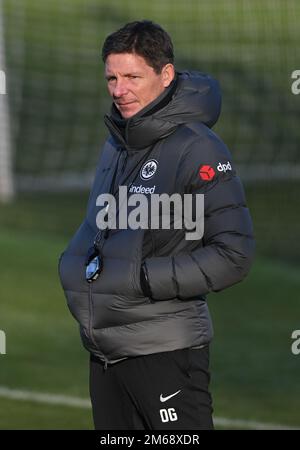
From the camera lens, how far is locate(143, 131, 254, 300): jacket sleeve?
3.85 m

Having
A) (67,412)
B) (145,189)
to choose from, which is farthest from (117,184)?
(67,412)

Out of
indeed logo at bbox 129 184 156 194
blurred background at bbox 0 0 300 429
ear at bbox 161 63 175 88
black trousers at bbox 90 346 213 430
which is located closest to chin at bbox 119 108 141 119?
ear at bbox 161 63 175 88

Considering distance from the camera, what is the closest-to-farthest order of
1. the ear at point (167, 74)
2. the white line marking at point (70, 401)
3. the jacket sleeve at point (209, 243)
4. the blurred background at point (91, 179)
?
1. the jacket sleeve at point (209, 243)
2. the ear at point (167, 74)
3. the white line marking at point (70, 401)
4. the blurred background at point (91, 179)

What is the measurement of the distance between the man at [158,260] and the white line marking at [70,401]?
2.64 metres

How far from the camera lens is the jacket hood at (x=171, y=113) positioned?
393 cm

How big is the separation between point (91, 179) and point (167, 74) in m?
9.79

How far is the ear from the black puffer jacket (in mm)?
23

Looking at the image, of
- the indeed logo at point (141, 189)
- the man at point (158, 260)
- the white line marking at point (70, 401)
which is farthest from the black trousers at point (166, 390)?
the white line marking at point (70, 401)

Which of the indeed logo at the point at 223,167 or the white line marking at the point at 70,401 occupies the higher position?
the indeed logo at the point at 223,167

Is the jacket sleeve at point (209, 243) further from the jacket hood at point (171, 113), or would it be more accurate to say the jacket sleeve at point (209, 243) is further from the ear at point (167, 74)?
the ear at point (167, 74)

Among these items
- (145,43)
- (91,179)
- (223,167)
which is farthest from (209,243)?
(91,179)

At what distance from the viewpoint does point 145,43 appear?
153 inches

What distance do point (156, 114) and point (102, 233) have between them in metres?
0.43

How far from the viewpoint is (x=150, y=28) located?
12.8 feet
